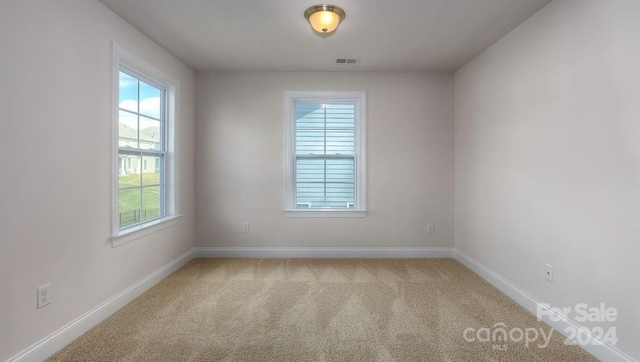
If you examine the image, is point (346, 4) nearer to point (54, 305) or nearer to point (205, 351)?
point (205, 351)

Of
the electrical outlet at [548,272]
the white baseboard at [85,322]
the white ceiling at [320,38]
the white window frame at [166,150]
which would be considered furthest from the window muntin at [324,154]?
the electrical outlet at [548,272]

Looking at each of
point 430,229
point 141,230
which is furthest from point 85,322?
point 430,229

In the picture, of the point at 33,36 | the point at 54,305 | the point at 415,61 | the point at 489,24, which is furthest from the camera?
the point at 415,61

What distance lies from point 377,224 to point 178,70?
3.13 metres

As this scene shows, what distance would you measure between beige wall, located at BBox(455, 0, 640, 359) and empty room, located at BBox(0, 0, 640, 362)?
15 millimetres

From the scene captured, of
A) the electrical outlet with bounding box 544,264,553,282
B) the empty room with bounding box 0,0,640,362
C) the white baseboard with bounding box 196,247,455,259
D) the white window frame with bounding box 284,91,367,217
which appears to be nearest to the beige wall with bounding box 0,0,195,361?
Answer: the empty room with bounding box 0,0,640,362

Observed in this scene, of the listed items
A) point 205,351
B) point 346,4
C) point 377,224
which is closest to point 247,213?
point 377,224

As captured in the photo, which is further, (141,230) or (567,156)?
(141,230)

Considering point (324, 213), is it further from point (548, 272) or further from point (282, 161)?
point (548, 272)

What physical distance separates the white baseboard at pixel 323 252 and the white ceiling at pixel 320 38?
238 cm

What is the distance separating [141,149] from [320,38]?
209 cm

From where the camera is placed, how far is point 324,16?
7.29ft

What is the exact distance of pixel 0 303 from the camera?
5.05 ft

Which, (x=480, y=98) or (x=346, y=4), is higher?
(x=346, y=4)
